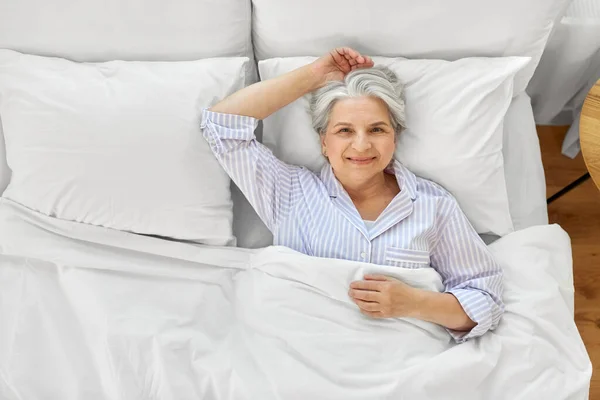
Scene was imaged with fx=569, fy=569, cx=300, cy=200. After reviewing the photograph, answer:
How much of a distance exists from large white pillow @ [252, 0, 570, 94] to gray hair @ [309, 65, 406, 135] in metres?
0.12

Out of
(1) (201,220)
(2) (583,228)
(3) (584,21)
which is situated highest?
(3) (584,21)

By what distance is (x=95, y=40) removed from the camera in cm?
150

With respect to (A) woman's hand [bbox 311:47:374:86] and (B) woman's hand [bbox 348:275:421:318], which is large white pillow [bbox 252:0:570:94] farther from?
(B) woman's hand [bbox 348:275:421:318]

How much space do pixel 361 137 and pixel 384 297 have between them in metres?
0.38

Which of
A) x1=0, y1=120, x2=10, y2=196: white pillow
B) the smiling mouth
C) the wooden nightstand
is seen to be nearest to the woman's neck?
the smiling mouth

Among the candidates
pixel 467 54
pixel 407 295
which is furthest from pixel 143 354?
pixel 467 54

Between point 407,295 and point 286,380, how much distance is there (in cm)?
34

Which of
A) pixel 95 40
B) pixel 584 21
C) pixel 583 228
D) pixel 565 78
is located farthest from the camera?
pixel 583 228

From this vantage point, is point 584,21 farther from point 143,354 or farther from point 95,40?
point 143,354

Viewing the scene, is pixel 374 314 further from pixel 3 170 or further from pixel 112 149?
pixel 3 170

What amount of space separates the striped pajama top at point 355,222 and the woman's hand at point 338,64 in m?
0.22

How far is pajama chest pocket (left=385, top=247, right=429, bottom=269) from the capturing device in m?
1.41

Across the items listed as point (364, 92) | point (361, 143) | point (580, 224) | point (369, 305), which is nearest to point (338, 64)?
point (364, 92)

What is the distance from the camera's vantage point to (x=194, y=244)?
1.47 meters
